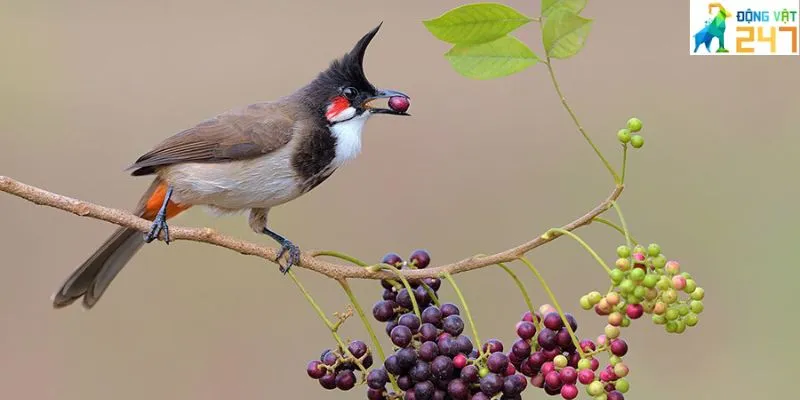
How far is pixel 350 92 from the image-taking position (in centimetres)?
363

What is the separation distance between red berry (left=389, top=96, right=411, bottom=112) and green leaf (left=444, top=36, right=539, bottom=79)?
111 centimetres

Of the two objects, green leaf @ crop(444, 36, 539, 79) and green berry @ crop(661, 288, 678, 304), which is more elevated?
green leaf @ crop(444, 36, 539, 79)

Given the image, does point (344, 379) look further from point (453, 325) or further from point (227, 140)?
point (227, 140)

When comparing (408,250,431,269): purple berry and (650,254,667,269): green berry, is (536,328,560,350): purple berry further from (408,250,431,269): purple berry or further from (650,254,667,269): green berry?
(408,250,431,269): purple berry

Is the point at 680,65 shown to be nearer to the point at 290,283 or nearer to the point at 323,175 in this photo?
the point at 290,283

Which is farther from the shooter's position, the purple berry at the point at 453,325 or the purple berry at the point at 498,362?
the purple berry at the point at 453,325

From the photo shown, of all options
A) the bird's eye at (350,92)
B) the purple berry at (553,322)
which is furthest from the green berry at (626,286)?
the bird's eye at (350,92)

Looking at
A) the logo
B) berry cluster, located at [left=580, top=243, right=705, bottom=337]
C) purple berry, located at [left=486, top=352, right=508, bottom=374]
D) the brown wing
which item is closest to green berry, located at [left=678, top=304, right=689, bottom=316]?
berry cluster, located at [left=580, top=243, right=705, bottom=337]

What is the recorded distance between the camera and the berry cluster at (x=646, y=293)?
1.94m

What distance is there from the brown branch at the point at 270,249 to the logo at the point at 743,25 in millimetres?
3166

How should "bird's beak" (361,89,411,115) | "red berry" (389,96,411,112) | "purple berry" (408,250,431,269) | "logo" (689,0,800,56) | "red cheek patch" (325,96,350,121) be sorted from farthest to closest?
"logo" (689,0,800,56), "red cheek patch" (325,96,350,121), "bird's beak" (361,89,411,115), "red berry" (389,96,411,112), "purple berry" (408,250,431,269)

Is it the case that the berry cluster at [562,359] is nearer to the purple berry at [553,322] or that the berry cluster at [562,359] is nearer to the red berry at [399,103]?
the purple berry at [553,322]

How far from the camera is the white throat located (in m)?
3.67

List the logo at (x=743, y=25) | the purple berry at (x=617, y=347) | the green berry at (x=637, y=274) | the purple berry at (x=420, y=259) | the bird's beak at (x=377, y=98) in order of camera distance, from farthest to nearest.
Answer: the logo at (x=743, y=25)
the bird's beak at (x=377, y=98)
the purple berry at (x=420, y=259)
the purple berry at (x=617, y=347)
the green berry at (x=637, y=274)
